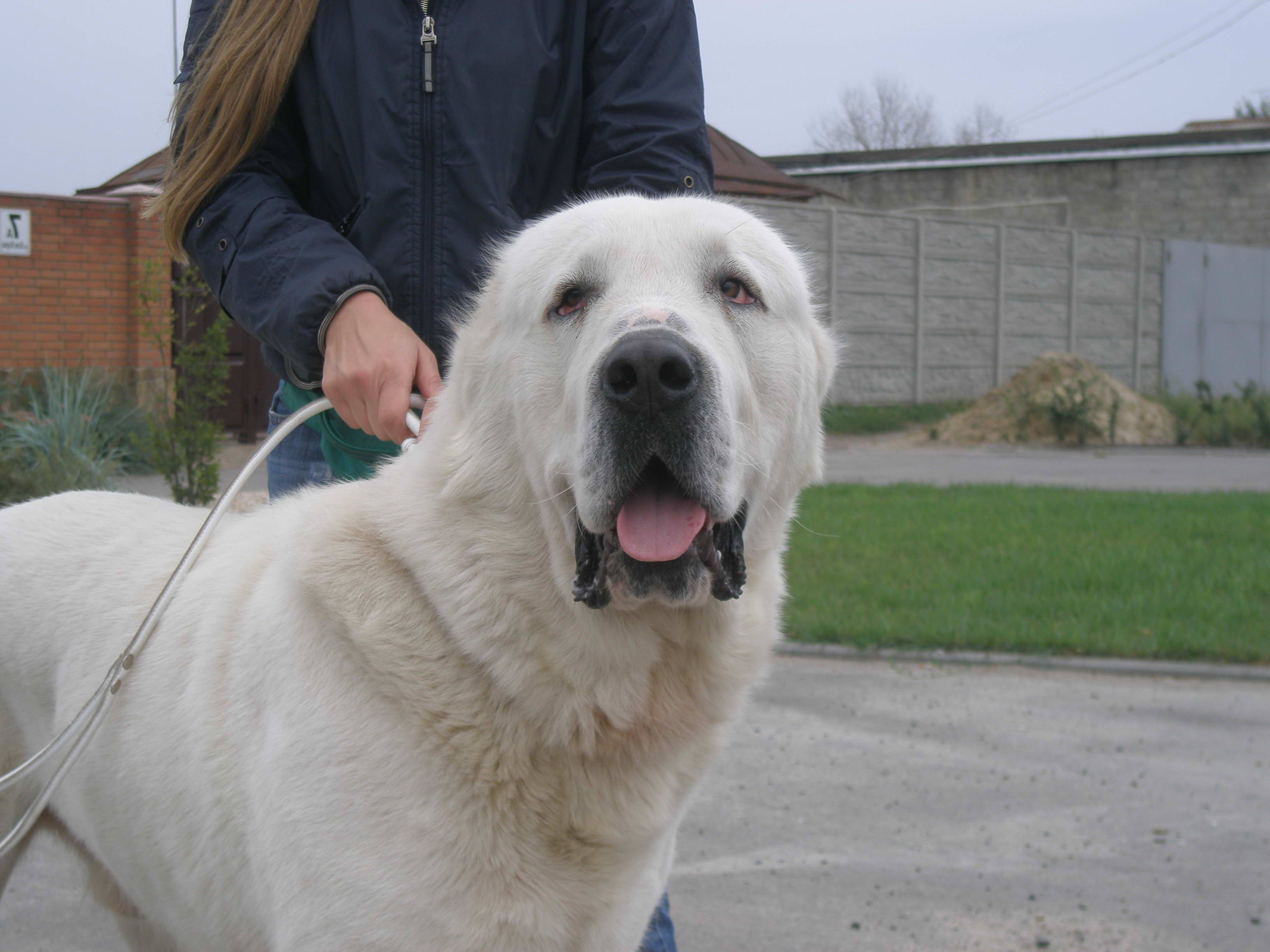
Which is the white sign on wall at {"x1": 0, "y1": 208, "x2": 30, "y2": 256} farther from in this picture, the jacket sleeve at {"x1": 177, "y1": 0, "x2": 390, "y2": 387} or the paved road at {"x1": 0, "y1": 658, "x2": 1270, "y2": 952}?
the jacket sleeve at {"x1": 177, "y1": 0, "x2": 390, "y2": 387}

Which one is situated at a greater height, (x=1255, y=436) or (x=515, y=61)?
(x=515, y=61)

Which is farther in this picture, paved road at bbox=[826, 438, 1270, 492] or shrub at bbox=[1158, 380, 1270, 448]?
shrub at bbox=[1158, 380, 1270, 448]

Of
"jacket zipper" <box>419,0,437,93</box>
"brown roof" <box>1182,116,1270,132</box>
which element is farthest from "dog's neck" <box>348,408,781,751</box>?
"brown roof" <box>1182,116,1270,132</box>

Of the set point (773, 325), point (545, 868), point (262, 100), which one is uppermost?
point (262, 100)

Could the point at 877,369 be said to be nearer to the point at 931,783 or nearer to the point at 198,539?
the point at 931,783

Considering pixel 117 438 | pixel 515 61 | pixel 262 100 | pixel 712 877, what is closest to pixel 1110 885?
pixel 712 877

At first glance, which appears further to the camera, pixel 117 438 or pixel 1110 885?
pixel 117 438

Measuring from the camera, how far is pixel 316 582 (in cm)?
177

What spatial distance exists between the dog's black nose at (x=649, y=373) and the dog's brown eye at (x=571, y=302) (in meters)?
0.25

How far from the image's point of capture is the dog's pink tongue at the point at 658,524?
172 centimetres

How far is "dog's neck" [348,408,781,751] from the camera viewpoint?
1771 millimetres

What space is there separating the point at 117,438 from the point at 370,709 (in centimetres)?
1006

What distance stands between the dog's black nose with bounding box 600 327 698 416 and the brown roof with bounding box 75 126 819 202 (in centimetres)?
1382

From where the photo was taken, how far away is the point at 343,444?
7.62ft
